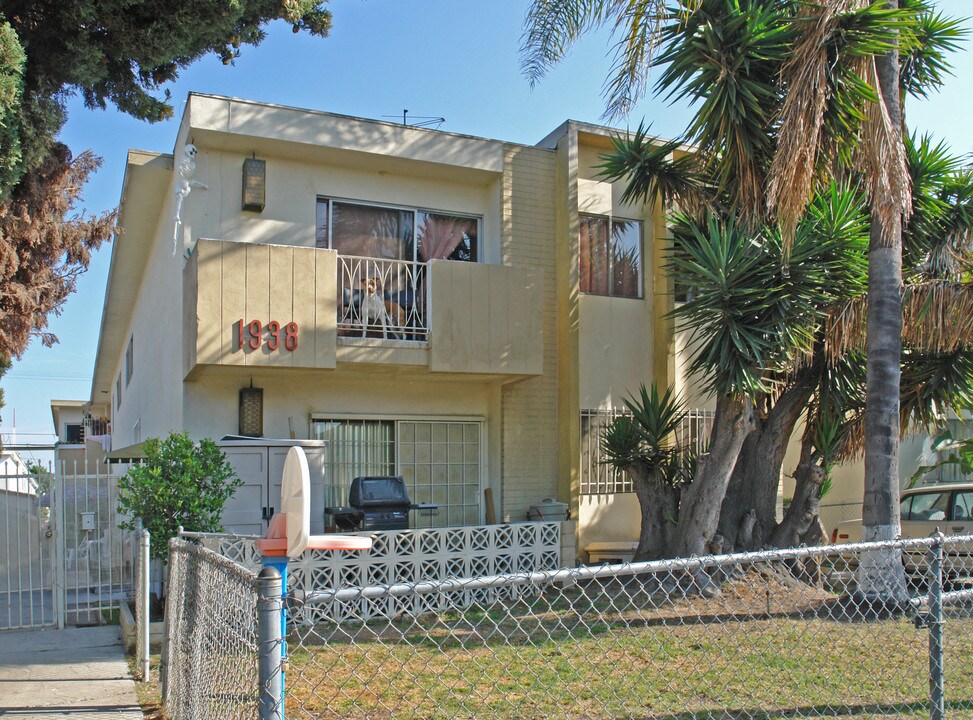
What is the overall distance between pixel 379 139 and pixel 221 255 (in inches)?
111

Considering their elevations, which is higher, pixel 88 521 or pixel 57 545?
pixel 88 521

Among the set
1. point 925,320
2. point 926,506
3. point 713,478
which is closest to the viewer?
point 925,320

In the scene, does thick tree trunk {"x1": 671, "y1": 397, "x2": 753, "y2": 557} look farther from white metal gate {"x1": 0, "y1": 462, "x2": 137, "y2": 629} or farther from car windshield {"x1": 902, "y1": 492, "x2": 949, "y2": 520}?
white metal gate {"x1": 0, "y1": 462, "x2": 137, "y2": 629}

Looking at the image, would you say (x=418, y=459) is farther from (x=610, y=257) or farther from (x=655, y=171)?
(x=655, y=171)

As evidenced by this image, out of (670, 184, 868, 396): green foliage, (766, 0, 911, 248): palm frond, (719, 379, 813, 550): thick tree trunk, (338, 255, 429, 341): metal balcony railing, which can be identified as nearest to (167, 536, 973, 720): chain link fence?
(719, 379, 813, 550): thick tree trunk

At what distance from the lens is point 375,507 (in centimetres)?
1045

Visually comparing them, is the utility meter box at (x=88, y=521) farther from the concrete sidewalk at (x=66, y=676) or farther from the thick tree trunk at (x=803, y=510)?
the thick tree trunk at (x=803, y=510)

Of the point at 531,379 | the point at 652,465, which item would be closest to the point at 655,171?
the point at 531,379

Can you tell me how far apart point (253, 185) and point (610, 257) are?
214 inches

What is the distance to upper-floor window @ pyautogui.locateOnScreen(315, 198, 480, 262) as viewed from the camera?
11883 millimetres

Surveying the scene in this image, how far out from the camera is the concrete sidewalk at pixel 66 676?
6273 millimetres

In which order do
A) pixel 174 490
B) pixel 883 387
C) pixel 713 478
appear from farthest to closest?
pixel 713 478 → pixel 883 387 → pixel 174 490

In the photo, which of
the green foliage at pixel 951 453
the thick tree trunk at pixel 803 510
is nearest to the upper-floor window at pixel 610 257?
the thick tree trunk at pixel 803 510

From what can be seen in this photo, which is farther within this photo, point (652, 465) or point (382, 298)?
point (652, 465)
